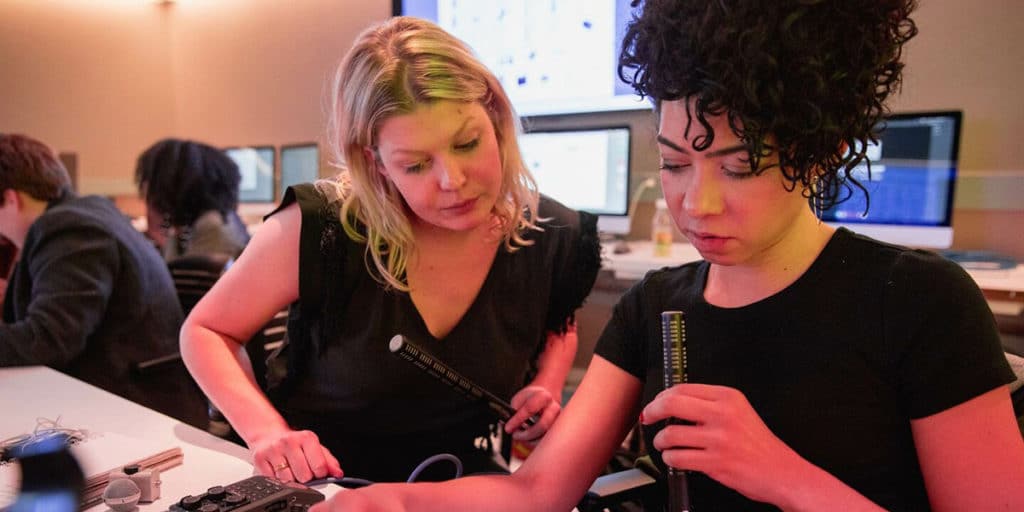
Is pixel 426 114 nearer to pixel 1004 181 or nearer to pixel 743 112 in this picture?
pixel 743 112

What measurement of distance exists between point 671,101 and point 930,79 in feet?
6.58

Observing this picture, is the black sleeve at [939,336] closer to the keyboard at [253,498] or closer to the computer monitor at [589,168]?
the keyboard at [253,498]

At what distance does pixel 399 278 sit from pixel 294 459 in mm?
332

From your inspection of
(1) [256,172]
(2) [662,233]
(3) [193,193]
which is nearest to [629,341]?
(2) [662,233]

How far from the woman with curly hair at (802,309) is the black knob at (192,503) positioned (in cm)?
14

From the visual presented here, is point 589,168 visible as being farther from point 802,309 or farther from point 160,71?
point 160,71

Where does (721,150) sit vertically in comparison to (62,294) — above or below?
above

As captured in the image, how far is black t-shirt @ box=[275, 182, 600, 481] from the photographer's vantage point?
42.8 inches

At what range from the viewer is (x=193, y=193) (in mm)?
2773

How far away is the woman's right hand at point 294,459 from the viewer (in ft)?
2.81

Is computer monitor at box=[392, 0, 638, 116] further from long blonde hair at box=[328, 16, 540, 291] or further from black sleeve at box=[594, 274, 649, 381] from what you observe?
black sleeve at box=[594, 274, 649, 381]

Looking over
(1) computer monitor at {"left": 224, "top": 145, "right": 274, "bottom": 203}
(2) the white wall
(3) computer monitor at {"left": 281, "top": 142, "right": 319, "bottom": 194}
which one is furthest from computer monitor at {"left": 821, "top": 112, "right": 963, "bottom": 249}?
(1) computer monitor at {"left": 224, "top": 145, "right": 274, "bottom": 203}

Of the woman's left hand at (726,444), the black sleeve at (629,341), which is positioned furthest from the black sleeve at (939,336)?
the black sleeve at (629,341)

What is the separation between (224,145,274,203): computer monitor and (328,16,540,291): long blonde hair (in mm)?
3013
